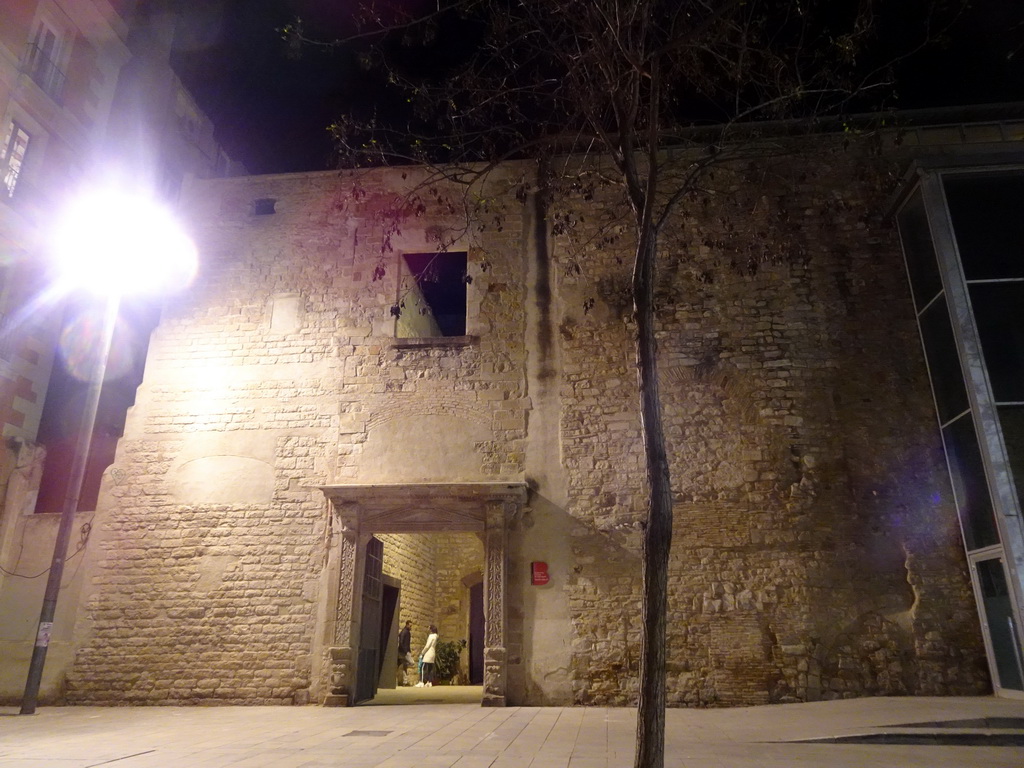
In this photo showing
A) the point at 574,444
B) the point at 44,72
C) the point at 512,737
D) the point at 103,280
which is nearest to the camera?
the point at 512,737

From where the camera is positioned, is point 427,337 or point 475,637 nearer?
point 427,337

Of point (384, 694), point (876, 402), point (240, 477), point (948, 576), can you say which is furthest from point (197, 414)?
point (948, 576)

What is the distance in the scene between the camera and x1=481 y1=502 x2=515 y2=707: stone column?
7477 millimetres

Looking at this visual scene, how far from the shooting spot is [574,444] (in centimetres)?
842

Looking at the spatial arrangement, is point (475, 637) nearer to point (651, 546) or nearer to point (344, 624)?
point (344, 624)

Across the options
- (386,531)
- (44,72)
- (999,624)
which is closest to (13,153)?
(44,72)

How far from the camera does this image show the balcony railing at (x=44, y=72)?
415 inches

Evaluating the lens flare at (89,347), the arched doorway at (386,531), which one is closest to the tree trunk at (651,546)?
the arched doorway at (386,531)

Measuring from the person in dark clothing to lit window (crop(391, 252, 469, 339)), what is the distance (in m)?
4.85

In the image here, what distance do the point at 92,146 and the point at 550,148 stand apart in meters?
8.21

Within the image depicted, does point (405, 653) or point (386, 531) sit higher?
point (386, 531)

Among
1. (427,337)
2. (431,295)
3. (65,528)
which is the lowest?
(65,528)

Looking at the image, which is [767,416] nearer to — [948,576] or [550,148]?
[948,576]

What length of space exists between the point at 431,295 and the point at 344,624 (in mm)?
6582
